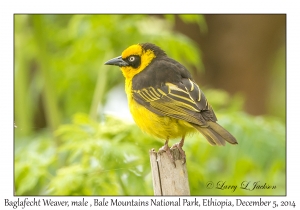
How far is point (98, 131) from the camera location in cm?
503

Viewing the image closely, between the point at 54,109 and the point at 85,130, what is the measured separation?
3.94ft

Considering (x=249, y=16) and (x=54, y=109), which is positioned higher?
(x=249, y=16)

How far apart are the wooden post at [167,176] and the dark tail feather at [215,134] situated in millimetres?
313

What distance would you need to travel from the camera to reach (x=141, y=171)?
4.92m

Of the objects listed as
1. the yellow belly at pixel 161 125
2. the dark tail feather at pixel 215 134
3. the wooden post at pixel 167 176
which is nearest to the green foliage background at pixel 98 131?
the yellow belly at pixel 161 125

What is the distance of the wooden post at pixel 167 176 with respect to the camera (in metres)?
4.01

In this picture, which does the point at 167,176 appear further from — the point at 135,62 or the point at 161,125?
the point at 135,62

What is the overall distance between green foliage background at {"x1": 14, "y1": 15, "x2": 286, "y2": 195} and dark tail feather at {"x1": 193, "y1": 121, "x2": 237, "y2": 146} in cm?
77

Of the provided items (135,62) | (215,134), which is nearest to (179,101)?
(215,134)

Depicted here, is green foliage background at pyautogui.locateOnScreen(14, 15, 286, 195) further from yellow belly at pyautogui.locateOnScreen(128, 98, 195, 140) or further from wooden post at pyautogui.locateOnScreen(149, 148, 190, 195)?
wooden post at pyautogui.locateOnScreen(149, 148, 190, 195)

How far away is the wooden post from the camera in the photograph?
13.1ft

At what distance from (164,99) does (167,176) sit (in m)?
0.91

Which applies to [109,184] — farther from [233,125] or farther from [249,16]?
[249,16]
